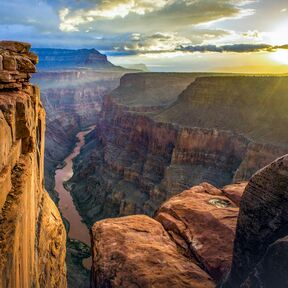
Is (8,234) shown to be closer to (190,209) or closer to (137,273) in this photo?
(137,273)

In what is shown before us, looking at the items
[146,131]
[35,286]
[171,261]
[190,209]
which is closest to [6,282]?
[35,286]

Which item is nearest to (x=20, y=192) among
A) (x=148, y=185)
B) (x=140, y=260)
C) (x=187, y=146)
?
(x=140, y=260)

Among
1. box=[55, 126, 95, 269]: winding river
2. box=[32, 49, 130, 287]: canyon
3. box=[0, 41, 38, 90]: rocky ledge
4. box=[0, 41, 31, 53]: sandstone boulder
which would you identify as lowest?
box=[55, 126, 95, 269]: winding river

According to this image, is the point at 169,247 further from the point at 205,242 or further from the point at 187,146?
the point at 187,146

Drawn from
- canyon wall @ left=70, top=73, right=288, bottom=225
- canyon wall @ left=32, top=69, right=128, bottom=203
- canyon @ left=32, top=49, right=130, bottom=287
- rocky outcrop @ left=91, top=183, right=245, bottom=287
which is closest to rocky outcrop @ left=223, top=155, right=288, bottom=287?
rocky outcrop @ left=91, top=183, right=245, bottom=287

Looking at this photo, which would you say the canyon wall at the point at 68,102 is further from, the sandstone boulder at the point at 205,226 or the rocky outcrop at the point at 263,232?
the rocky outcrop at the point at 263,232

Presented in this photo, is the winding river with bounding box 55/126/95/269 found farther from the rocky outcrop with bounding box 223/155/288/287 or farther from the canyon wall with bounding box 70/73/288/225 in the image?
the rocky outcrop with bounding box 223/155/288/287
